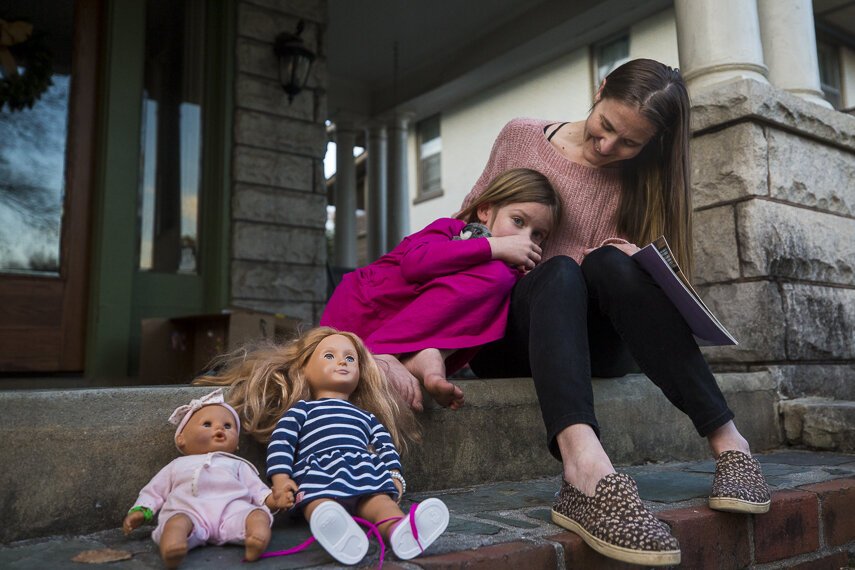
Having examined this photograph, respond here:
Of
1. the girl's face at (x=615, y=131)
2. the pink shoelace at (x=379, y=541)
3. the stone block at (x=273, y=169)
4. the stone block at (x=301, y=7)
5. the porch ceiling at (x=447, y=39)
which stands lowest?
the pink shoelace at (x=379, y=541)

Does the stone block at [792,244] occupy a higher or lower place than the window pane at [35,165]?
lower

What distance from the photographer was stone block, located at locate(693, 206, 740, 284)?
2.78 meters

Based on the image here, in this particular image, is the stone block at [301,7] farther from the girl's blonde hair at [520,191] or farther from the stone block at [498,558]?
the stone block at [498,558]

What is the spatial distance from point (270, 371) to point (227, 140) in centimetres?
278

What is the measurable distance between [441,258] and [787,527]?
1045 mm

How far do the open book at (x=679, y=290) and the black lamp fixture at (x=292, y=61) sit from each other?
296 cm

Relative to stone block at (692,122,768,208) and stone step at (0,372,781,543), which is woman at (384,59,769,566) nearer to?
stone step at (0,372,781,543)

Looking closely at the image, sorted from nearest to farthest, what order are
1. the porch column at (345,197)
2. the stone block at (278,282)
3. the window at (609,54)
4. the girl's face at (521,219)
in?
the girl's face at (521,219)
the stone block at (278,282)
the window at (609,54)
the porch column at (345,197)

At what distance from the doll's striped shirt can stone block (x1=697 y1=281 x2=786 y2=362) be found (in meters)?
1.87

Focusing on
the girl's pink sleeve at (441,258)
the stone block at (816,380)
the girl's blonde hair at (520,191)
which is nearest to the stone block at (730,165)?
the stone block at (816,380)

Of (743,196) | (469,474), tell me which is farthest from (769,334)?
(469,474)

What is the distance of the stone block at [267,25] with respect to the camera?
407 cm

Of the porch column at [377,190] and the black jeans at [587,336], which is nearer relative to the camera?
the black jeans at [587,336]

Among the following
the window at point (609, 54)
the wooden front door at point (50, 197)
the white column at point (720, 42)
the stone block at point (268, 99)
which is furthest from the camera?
the window at point (609, 54)
